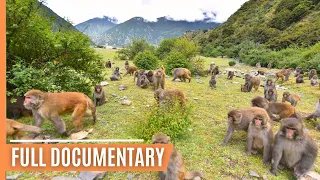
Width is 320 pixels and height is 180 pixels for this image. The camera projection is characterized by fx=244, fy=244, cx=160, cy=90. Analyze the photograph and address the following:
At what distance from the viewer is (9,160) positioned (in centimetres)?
437

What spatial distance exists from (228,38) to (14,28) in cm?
5753

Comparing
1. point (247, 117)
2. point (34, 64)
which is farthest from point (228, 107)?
point (34, 64)

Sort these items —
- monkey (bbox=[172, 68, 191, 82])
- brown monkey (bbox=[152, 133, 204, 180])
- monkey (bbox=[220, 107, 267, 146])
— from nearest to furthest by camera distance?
brown monkey (bbox=[152, 133, 204, 180]), monkey (bbox=[220, 107, 267, 146]), monkey (bbox=[172, 68, 191, 82])

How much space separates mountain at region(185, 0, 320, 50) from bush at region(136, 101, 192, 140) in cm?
4085

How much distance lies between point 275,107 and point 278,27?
53.6m

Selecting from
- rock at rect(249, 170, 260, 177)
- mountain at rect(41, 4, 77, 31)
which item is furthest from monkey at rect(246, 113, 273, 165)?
mountain at rect(41, 4, 77, 31)

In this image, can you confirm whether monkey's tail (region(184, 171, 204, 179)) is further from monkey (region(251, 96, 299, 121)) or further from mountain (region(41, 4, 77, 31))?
mountain (region(41, 4, 77, 31))

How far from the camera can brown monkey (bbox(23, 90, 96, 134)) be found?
5.32 metres

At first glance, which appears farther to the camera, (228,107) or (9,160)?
(228,107)

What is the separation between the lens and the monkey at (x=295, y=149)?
14.7 feet

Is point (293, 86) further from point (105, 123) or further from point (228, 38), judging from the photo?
point (228, 38)

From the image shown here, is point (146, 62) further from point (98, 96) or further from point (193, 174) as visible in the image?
point (193, 174)

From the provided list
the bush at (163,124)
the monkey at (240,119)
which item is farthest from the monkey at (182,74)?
the monkey at (240,119)

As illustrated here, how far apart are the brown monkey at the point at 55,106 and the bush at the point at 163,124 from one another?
1464 millimetres
